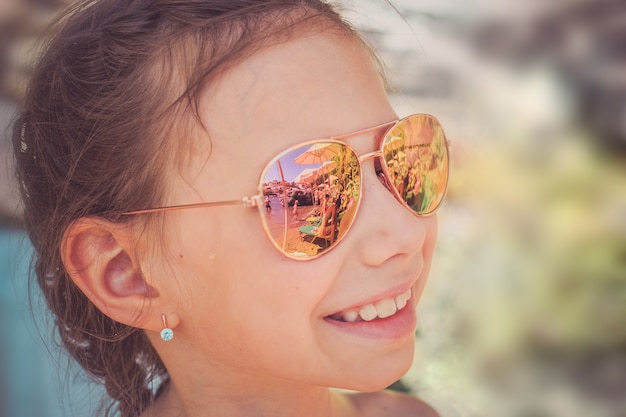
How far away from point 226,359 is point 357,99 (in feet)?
2.19

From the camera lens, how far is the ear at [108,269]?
4.54 ft

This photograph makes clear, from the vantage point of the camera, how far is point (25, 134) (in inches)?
61.2

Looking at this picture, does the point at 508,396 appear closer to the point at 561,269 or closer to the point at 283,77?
the point at 561,269

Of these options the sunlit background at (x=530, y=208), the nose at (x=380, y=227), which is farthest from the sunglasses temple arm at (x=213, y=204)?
the sunlit background at (x=530, y=208)

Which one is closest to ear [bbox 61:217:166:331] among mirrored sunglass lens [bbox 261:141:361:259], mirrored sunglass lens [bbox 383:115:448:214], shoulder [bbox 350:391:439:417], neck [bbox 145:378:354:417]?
neck [bbox 145:378:354:417]

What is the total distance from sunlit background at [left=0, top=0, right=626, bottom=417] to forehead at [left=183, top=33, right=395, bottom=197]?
1.60 metres

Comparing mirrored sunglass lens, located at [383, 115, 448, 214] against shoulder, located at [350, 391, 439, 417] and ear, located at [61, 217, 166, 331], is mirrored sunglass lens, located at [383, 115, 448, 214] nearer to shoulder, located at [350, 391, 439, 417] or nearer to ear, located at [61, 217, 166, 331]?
ear, located at [61, 217, 166, 331]

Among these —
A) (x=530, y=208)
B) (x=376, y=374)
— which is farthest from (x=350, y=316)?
(x=530, y=208)

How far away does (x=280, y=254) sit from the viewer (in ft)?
4.19

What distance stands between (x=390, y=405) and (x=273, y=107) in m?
1.15

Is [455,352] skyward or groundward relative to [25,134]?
groundward

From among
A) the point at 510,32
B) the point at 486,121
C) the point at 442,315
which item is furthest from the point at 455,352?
the point at 510,32

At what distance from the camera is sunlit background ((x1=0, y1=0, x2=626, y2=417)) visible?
9.75 ft

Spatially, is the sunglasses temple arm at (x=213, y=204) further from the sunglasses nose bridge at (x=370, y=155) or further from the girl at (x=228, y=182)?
the sunglasses nose bridge at (x=370, y=155)
